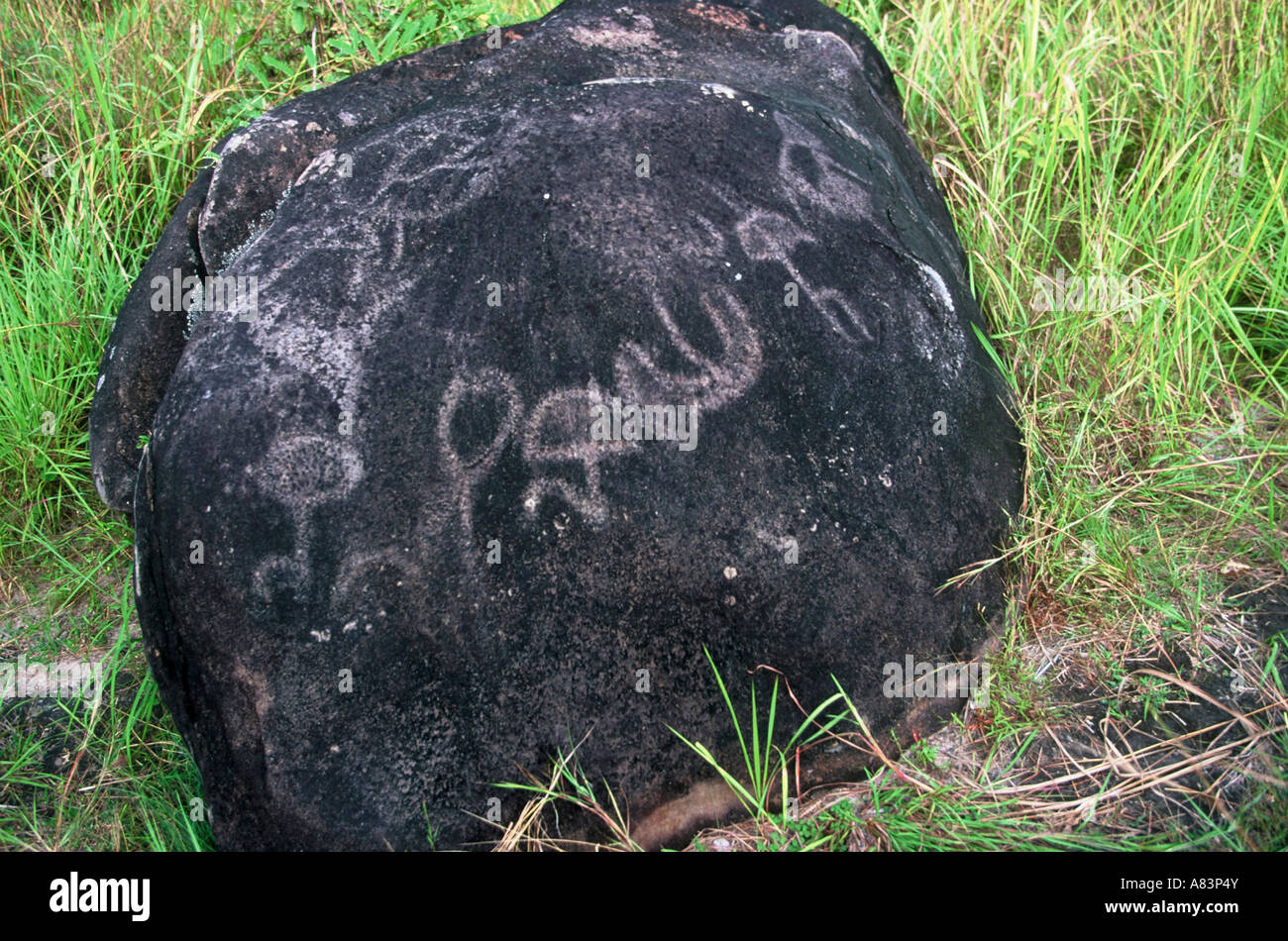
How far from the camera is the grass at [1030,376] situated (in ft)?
5.99

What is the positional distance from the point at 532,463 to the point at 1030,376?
1.37m

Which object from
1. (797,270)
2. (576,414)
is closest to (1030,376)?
(797,270)

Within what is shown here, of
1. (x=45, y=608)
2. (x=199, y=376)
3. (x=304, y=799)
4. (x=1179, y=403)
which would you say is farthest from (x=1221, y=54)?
(x=45, y=608)

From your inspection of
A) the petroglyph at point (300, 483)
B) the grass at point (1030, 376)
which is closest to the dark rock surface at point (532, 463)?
the petroglyph at point (300, 483)

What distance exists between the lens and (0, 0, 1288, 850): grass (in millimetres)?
1825

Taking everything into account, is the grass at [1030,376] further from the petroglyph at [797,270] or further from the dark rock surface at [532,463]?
the petroglyph at [797,270]

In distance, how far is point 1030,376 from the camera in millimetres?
2449

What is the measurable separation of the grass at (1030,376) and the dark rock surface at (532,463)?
174 mm

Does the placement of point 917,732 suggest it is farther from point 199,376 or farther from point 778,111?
point 199,376

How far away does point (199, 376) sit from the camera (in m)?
1.71

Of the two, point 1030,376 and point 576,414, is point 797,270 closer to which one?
point 576,414

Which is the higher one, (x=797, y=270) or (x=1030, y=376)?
(x=797, y=270)

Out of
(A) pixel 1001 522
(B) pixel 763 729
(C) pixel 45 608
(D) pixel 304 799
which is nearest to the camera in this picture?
(D) pixel 304 799

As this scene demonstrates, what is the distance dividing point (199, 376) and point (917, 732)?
56.3 inches
